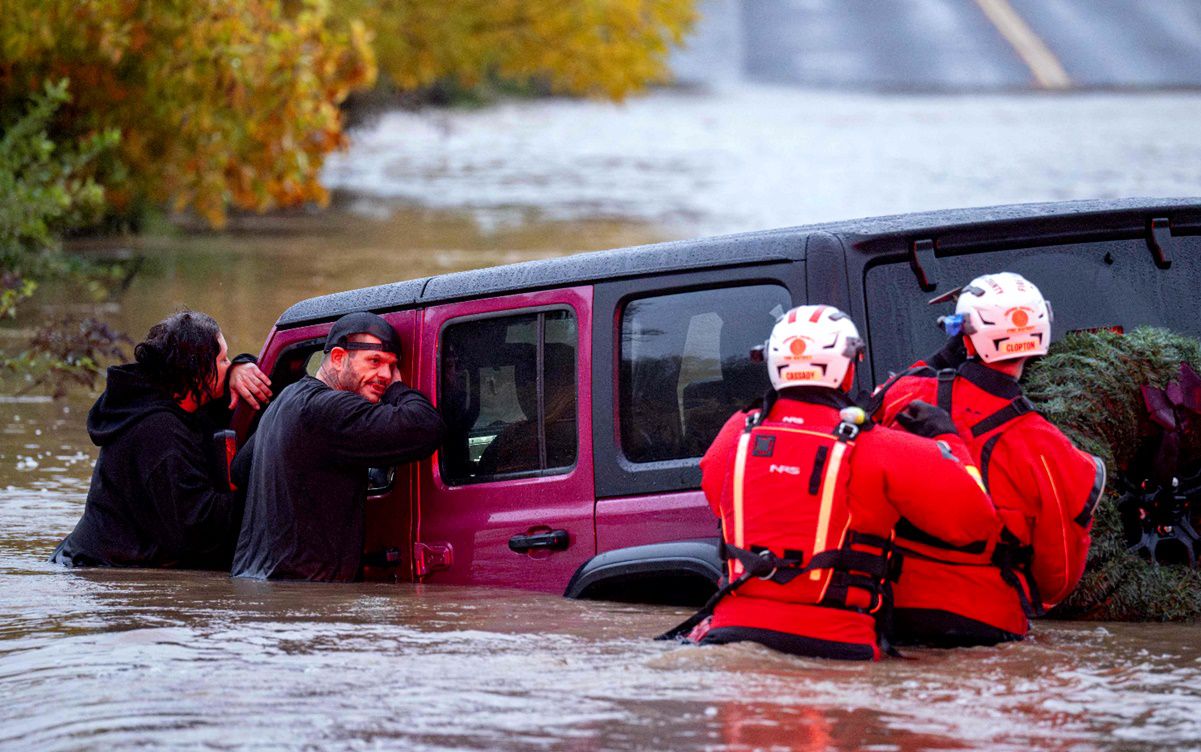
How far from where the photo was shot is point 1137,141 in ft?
117

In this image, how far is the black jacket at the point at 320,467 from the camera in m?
6.39

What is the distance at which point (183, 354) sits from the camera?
7.33 metres

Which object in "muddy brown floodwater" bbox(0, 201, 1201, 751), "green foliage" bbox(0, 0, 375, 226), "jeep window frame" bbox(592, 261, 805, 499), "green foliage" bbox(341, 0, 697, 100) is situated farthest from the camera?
"green foliage" bbox(341, 0, 697, 100)

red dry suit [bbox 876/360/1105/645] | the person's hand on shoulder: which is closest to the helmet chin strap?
red dry suit [bbox 876/360/1105/645]

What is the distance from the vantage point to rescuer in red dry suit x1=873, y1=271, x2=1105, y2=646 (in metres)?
5.20

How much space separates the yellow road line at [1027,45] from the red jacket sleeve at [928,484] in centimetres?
4307

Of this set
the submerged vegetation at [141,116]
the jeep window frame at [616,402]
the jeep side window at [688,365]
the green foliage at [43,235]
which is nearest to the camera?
the jeep side window at [688,365]

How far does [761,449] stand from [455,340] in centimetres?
173

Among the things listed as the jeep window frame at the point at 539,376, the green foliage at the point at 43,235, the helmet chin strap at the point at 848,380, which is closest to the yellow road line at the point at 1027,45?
the green foliage at the point at 43,235

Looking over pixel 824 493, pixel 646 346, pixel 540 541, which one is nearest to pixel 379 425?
pixel 540 541

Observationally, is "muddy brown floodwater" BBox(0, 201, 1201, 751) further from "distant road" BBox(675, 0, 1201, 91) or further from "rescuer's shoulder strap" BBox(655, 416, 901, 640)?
"distant road" BBox(675, 0, 1201, 91)

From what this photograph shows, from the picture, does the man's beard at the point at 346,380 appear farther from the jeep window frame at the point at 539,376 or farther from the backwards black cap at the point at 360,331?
the jeep window frame at the point at 539,376

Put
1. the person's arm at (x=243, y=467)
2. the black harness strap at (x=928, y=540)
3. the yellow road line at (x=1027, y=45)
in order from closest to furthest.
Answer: the black harness strap at (x=928, y=540), the person's arm at (x=243, y=467), the yellow road line at (x=1027, y=45)

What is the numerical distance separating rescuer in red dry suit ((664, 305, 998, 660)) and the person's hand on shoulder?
2583 mm
